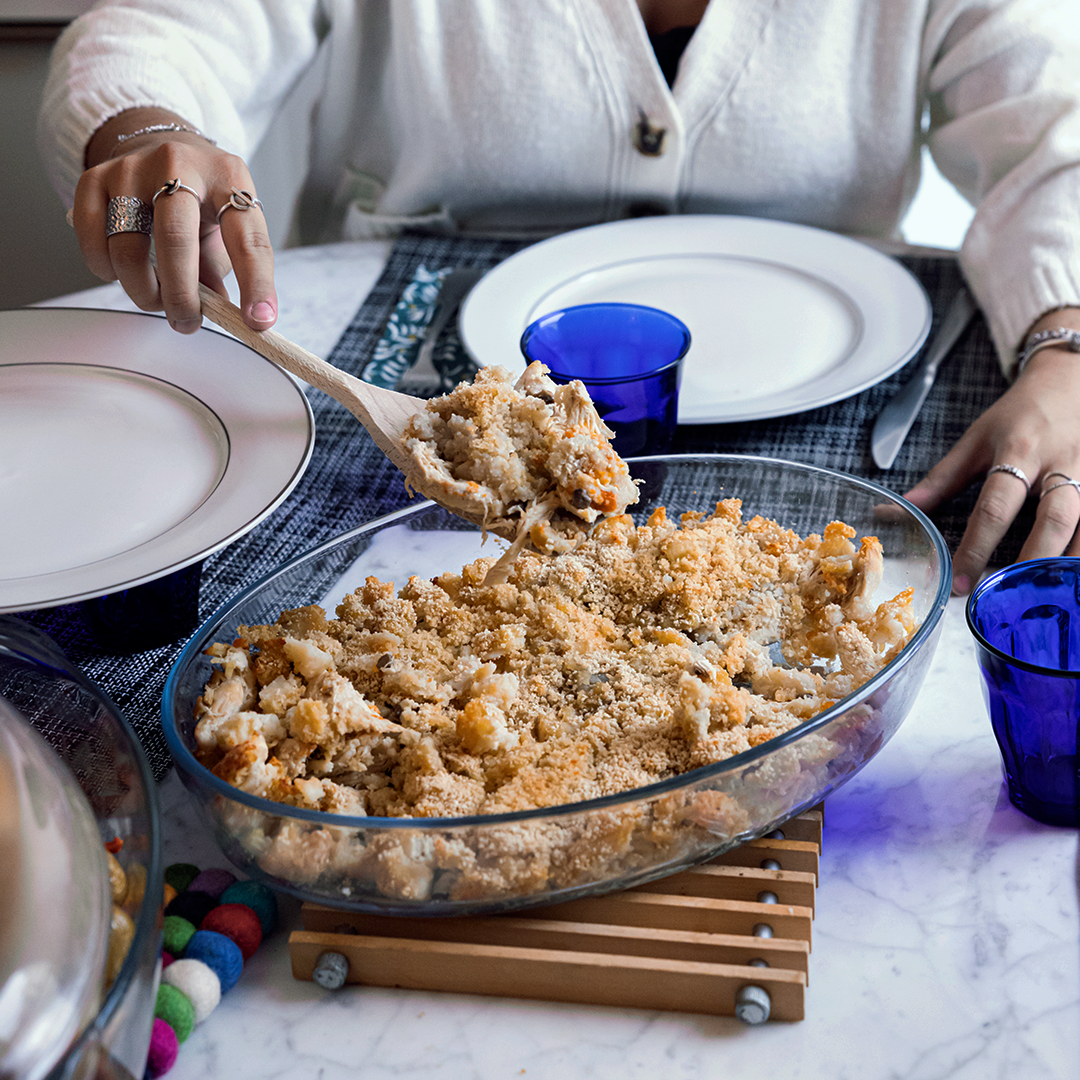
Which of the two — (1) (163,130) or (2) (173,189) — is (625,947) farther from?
(1) (163,130)

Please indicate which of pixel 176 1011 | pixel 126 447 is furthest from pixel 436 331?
pixel 176 1011

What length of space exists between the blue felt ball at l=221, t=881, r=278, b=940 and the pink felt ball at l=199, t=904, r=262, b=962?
0.03 ft

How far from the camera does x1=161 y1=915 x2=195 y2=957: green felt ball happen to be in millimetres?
636

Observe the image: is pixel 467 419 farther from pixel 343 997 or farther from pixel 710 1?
pixel 710 1

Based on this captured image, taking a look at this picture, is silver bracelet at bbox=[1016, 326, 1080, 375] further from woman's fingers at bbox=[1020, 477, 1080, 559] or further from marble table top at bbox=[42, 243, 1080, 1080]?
marble table top at bbox=[42, 243, 1080, 1080]

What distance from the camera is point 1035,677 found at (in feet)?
2.19

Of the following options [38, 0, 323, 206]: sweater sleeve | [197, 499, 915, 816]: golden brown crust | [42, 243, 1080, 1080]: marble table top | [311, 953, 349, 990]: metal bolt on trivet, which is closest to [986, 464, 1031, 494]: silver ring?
[197, 499, 915, 816]: golden brown crust

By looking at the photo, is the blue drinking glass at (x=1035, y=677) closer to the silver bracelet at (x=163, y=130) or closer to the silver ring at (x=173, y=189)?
the silver ring at (x=173, y=189)

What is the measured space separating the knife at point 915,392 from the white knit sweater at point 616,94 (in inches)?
2.0

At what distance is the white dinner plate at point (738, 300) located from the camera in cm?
117

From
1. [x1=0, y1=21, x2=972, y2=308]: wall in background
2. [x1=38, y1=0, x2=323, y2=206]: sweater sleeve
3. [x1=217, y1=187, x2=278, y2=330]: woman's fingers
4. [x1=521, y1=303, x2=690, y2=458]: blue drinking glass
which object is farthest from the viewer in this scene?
[x1=0, y1=21, x2=972, y2=308]: wall in background

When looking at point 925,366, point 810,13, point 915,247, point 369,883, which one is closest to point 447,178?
point 810,13

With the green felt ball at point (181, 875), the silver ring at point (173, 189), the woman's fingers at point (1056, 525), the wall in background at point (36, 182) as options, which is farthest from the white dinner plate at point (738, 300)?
the wall in background at point (36, 182)

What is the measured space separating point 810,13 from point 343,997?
1.47 meters
